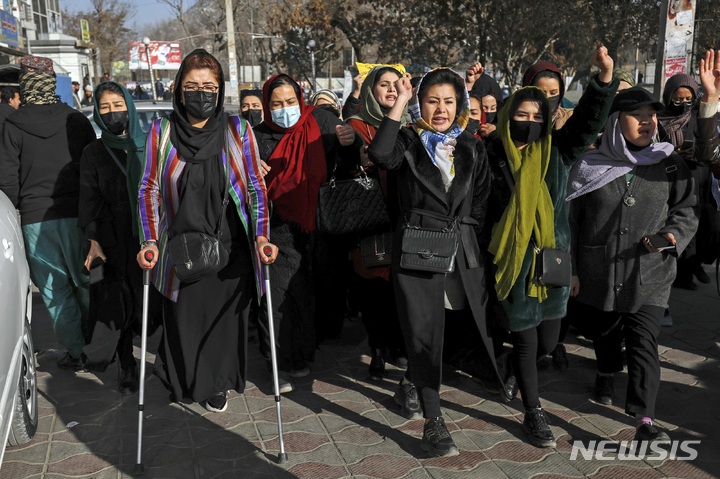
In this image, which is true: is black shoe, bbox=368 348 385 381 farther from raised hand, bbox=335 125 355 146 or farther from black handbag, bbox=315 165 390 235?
raised hand, bbox=335 125 355 146

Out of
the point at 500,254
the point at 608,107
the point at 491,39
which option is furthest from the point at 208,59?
the point at 491,39

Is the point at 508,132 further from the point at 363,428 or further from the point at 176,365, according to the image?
the point at 176,365

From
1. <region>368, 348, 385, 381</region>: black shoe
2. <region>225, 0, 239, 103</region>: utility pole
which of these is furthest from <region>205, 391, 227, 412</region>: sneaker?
<region>225, 0, 239, 103</region>: utility pole

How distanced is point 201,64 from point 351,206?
3.98 feet

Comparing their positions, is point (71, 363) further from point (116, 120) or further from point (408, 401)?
point (408, 401)

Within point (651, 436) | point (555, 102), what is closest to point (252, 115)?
point (555, 102)

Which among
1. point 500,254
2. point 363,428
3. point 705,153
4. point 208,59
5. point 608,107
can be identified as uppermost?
point 208,59

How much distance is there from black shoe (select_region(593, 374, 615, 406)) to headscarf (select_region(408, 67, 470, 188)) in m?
1.74

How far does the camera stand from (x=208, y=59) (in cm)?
369

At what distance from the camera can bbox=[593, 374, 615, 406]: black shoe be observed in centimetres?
405

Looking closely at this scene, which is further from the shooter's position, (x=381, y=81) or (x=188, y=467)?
(x=381, y=81)

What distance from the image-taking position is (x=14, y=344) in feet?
9.98

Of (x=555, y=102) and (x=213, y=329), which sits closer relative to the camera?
(x=213, y=329)

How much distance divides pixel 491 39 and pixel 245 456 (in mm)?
18161
